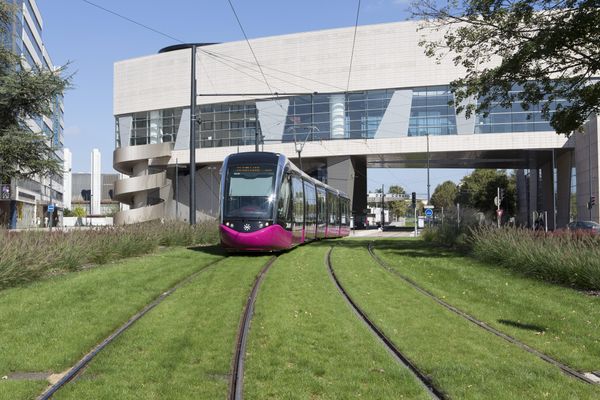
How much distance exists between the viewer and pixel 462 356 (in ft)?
21.2

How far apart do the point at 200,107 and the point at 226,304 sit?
57083mm

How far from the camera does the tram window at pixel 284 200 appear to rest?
18.5m

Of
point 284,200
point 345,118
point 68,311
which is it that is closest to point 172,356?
point 68,311

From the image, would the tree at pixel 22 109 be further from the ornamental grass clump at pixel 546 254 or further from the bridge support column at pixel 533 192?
the bridge support column at pixel 533 192

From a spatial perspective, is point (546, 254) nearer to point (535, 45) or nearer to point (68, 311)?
point (535, 45)

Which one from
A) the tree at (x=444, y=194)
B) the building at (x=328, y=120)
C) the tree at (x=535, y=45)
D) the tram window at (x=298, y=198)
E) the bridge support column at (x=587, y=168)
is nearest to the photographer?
the tree at (x=535, y=45)

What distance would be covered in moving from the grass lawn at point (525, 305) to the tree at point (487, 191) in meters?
72.3

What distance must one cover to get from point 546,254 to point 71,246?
12.0 metres

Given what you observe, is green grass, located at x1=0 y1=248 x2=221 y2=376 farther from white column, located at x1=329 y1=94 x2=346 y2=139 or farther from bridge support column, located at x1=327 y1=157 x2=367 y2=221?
white column, located at x1=329 y1=94 x2=346 y2=139

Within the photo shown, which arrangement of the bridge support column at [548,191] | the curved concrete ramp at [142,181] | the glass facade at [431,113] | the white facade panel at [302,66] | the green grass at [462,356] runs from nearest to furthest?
the green grass at [462,356], the glass facade at [431,113], the white facade panel at [302,66], the bridge support column at [548,191], the curved concrete ramp at [142,181]

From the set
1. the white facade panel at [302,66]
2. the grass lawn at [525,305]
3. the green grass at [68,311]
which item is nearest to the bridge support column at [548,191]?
the white facade panel at [302,66]

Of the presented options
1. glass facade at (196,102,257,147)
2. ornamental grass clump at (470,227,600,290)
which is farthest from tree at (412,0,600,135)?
glass facade at (196,102,257,147)

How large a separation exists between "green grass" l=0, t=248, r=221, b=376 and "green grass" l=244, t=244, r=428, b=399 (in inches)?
81.7

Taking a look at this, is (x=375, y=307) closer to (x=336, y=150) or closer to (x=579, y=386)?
(x=579, y=386)
